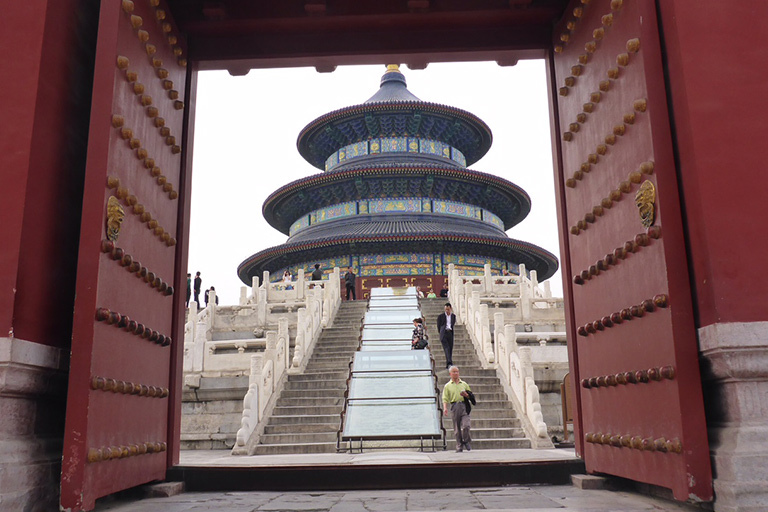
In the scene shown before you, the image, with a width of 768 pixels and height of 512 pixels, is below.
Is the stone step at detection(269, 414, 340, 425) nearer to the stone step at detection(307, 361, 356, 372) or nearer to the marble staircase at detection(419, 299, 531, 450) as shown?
the marble staircase at detection(419, 299, 531, 450)

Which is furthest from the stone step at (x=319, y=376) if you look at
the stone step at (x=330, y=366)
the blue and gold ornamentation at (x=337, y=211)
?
the blue and gold ornamentation at (x=337, y=211)

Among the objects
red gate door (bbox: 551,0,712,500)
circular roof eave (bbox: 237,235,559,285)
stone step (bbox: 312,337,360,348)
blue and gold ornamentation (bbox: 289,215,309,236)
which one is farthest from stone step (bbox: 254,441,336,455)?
blue and gold ornamentation (bbox: 289,215,309,236)

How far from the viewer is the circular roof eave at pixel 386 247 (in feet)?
86.0

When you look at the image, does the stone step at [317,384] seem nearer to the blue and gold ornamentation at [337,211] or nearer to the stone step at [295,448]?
the stone step at [295,448]

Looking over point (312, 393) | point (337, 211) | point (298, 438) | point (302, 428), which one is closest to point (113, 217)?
point (298, 438)

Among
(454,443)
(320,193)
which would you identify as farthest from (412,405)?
(320,193)

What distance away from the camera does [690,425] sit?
3.18 metres

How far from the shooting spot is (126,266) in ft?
12.6

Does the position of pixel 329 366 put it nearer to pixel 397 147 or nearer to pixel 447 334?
pixel 447 334

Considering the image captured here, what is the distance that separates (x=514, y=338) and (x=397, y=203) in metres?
18.4

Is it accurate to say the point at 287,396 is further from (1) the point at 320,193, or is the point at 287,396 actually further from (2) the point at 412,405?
(1) the point at 320,193

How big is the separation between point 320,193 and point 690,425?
27630 mm

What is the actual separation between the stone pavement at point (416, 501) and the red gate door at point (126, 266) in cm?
32

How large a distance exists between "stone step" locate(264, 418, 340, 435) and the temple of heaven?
1574cm
